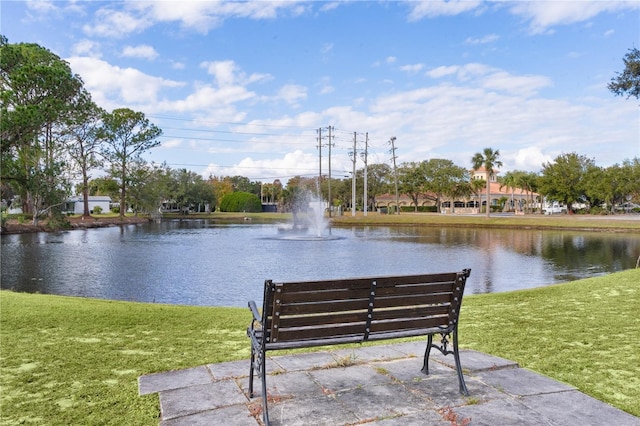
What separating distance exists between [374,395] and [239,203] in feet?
310

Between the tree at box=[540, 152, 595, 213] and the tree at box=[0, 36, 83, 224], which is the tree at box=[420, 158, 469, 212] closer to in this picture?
the tree at box=[540, 152, 595, 213]

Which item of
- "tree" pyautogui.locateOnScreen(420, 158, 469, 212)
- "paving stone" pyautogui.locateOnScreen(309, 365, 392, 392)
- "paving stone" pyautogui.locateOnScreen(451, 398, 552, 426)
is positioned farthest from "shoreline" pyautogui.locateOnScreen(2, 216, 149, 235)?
"tree" pyautogui.locateOnScreen(420, 158, 469, 212)

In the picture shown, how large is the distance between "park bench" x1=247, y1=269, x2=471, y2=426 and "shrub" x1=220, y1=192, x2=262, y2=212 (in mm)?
93928

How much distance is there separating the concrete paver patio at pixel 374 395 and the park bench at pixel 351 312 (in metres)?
0.23

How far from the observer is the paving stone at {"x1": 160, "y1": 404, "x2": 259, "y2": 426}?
3.20 meters

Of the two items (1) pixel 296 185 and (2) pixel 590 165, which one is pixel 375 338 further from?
(1) pixel 296 185

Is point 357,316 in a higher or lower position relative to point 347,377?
higher

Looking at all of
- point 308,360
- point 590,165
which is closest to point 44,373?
point 308,360

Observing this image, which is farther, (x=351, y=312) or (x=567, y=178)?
(x=567, y=178)

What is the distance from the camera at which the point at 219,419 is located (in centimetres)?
327

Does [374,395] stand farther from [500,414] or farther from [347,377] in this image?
[500,414]

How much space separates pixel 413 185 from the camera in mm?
82938

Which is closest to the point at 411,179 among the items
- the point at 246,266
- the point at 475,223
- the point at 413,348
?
the point at 475,223

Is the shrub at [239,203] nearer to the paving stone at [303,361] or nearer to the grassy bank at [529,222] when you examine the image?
the grassy bank at [529,222]
